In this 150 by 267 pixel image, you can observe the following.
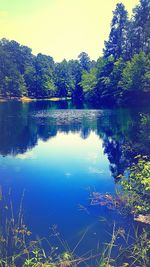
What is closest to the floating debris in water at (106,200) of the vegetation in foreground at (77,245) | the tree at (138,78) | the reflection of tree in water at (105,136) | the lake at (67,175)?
the lake at (67,175)

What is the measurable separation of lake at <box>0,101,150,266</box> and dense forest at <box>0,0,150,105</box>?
2725 centimetres

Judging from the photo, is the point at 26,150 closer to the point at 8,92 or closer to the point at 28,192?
the point at 28,192

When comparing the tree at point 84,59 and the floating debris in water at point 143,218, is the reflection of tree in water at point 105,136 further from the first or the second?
the tree at point 84,59

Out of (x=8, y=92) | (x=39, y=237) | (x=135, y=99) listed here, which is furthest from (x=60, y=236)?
(x=8, y=92)

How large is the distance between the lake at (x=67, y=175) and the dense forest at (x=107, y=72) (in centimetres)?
2725

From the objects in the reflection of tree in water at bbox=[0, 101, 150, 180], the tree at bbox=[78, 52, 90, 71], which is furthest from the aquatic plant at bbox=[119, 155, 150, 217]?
the tree at bbox=[78, 52, 90, 71]

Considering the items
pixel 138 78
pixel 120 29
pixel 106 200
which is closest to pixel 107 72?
pixel 120 29

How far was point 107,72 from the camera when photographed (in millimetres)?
67812

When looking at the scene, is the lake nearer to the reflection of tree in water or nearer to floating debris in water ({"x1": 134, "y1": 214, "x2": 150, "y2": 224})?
the reflection of tree in water

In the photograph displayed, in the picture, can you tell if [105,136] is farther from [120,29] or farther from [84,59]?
[84,59]

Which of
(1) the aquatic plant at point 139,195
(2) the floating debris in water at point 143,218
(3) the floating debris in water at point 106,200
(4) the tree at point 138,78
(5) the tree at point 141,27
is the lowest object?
(3) the floating debris in water at point 106,200

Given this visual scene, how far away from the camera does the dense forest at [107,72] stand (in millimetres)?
52938

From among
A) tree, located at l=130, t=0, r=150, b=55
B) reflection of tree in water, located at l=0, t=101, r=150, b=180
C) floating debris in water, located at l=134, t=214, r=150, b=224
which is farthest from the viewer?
tree, located at l=130, t=0, r=150, b=55

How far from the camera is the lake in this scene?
9266 mm
